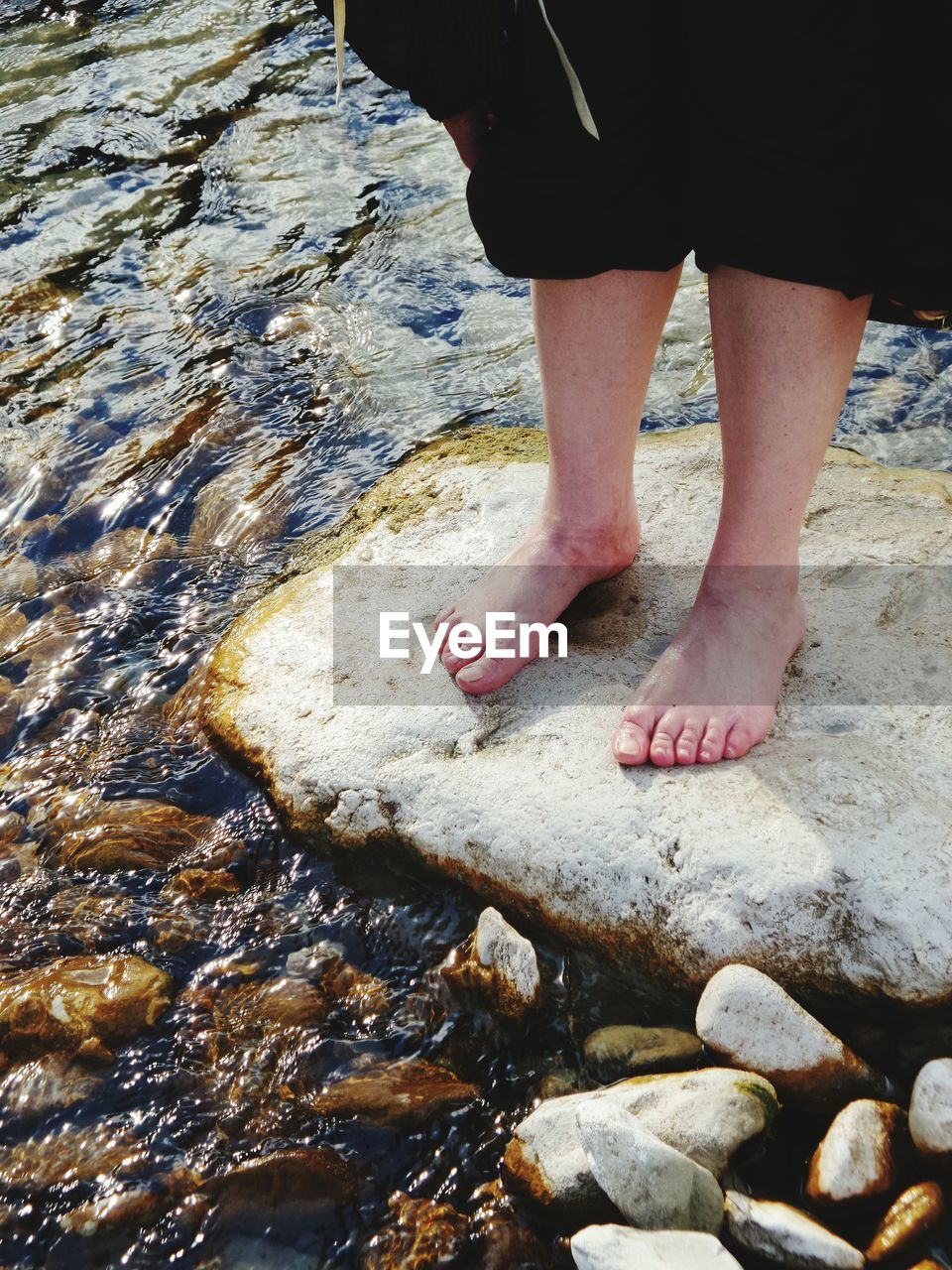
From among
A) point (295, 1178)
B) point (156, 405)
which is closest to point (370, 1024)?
point (295, 1178)

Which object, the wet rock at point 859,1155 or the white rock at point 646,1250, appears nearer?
the white rock at point 646,1250

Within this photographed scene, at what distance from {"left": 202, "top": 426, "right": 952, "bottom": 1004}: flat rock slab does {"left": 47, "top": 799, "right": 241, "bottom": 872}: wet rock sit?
6.7 inches

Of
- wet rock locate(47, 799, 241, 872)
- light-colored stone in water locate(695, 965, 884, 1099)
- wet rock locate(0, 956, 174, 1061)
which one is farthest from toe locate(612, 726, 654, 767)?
wet rock locate(0, 956, 174, 1061)

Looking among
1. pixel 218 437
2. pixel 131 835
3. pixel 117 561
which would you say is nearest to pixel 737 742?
pixel 131 835

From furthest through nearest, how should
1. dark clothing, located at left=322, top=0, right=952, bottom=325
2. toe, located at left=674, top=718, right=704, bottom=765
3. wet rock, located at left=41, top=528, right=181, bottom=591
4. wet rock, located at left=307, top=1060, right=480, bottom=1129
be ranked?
wet rock, located at left=41, top=528, right=181, bottom=591
toe, located at left=674, top=718, right=704, bottom=765
wet rock, located at left=307, top=1060, right=480, bottom=1129
dark clothing, located at left=322, top=0, right=952, bottom=325

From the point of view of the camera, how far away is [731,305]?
203cm

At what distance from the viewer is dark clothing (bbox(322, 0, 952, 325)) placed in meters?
1.74

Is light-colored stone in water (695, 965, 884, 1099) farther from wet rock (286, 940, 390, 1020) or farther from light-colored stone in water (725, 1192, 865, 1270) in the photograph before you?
wet rock (286, 940, 390, 1020)

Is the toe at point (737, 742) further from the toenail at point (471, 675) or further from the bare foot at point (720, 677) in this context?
the toenail at point (471, 675)

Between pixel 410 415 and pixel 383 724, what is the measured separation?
5.31 feet

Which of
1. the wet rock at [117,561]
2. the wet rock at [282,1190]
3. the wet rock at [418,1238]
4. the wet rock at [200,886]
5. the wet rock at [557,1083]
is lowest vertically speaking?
the wet rock at [418,1238]

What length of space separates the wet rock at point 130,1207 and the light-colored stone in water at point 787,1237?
0.83 metres

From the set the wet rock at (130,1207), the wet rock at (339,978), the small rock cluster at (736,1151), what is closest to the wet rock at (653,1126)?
the small rock cluster at (736,1151)

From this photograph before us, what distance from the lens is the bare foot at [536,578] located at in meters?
2.50
